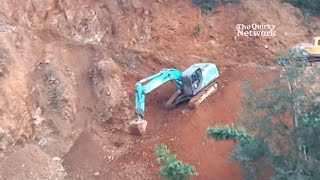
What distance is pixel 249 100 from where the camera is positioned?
12734 millimetres

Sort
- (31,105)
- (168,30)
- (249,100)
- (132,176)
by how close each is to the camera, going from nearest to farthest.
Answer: (249,100) < (132,176) < (31,105) < (168,30)

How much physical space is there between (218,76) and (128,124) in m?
2.87

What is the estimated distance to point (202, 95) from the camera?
1611 cm

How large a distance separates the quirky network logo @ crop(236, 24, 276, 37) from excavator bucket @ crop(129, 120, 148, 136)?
16.4 ft

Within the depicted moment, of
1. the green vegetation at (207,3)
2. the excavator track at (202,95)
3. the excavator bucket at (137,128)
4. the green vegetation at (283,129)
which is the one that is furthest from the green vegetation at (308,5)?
the green vegetation at (283,129)

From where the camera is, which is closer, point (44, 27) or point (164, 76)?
point (164, 76)

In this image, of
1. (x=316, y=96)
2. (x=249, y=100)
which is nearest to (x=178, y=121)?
(x=249, y=100)

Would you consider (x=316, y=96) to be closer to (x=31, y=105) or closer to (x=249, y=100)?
(x=249, y=100)

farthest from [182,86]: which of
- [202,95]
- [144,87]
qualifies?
[144,87]

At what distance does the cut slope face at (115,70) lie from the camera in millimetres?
14641

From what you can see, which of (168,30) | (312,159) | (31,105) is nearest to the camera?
(312,159)

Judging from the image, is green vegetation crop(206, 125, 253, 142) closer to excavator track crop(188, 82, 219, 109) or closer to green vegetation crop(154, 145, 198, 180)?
green vegetation crop(154, 145, 198, 180)

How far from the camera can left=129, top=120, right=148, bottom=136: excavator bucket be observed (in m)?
15.2

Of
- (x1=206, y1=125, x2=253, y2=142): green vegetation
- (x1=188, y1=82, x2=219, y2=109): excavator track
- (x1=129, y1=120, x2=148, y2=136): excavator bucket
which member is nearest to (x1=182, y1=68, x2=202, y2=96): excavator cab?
(x1=188, y1=82, x2=219, y2=109): excavator track
